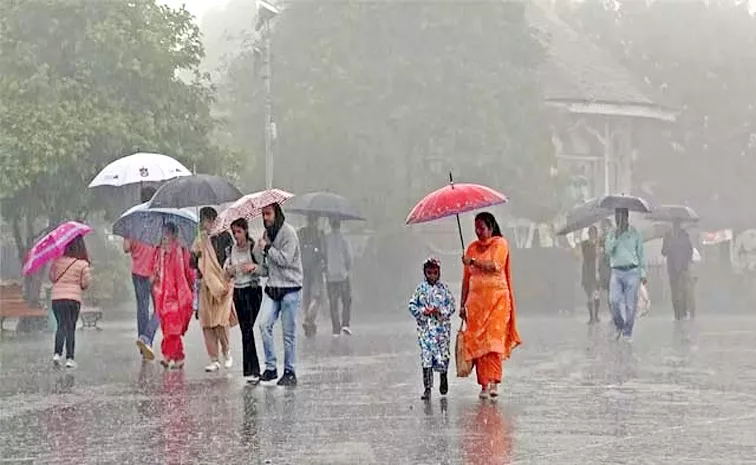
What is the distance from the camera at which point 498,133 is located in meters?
33.0

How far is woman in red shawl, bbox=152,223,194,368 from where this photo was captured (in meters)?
15.6

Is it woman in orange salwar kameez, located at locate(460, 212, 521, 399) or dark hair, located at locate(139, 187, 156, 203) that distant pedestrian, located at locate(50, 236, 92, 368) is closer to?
dark hair, located at locate(139, 187, 156, 203)

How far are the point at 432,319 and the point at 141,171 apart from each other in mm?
6593

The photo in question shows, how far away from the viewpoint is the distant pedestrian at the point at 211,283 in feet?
49.6

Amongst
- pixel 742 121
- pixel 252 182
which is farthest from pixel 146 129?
pixel 742 121

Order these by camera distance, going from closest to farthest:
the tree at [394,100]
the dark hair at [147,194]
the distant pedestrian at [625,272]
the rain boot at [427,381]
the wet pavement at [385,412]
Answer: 1. the wet pavement at [385,412]
2. the rain boot at [427,381]
3. the dark hair at [147,194]
4. the distant pedestrian at [625,272]
5. the tree at [394,100]

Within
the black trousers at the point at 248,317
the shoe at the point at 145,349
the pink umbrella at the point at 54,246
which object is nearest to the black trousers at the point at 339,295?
the shoe at the point at 145,349

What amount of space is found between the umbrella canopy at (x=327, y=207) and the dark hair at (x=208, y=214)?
673 cm

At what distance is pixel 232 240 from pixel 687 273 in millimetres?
→ 13859

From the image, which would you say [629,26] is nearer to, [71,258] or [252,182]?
[252,182]

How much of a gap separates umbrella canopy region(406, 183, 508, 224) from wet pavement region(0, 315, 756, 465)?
1557 millimetres

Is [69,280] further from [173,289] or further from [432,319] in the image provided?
[432,319]

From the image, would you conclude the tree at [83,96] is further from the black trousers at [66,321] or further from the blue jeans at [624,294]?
the blue jeans at [624,294]

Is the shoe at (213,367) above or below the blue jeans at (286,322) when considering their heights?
below
